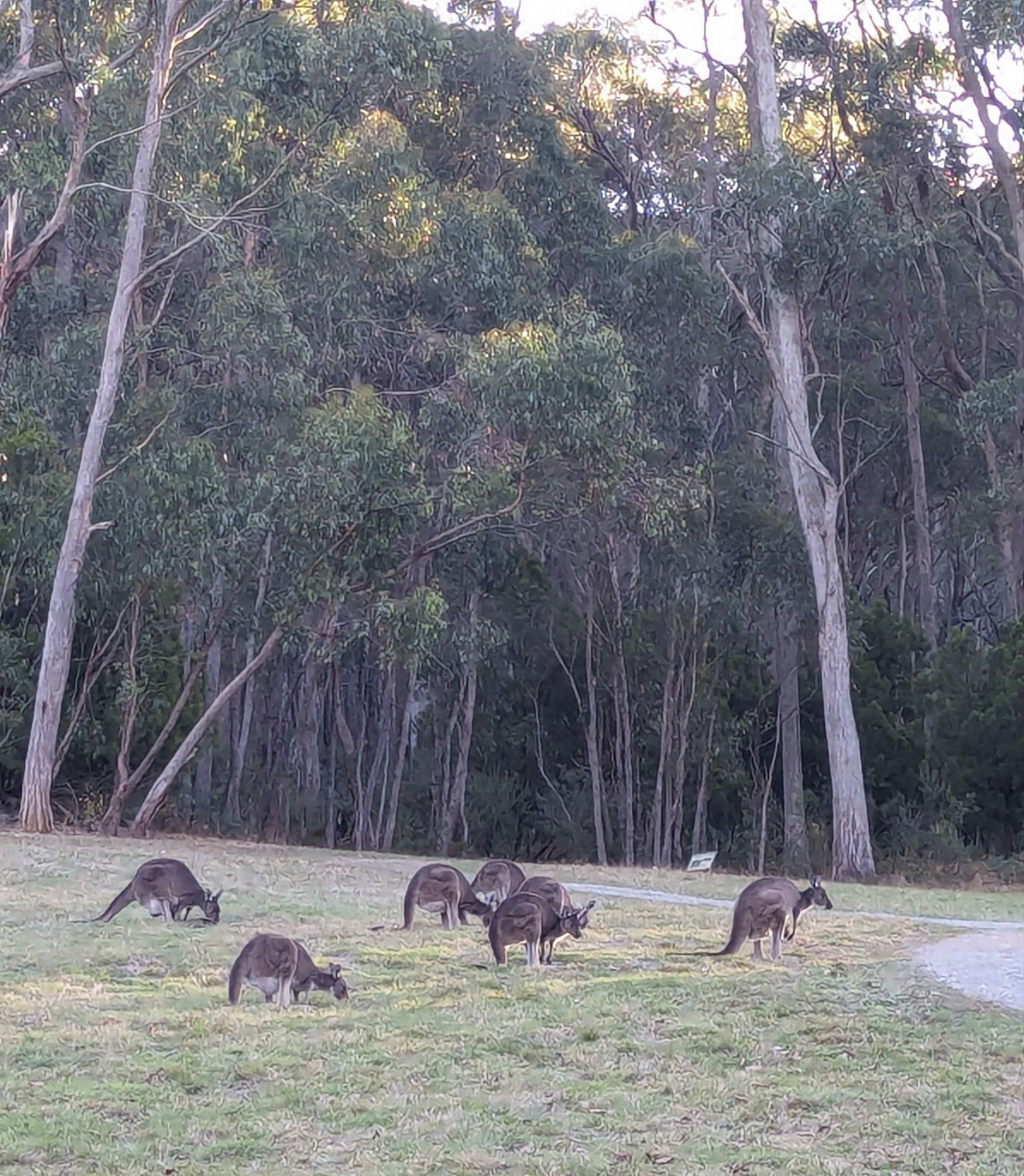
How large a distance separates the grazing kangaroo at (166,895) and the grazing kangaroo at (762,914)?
345cm

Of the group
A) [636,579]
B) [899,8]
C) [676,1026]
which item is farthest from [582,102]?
[676,1026]

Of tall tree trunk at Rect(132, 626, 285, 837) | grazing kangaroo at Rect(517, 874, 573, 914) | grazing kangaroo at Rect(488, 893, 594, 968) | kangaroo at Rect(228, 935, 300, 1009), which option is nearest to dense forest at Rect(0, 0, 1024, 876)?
tall tree trunk at Rect(132, 626, 285, 837)

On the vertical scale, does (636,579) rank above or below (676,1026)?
above

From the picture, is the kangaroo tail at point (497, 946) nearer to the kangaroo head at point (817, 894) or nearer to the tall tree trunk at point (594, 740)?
the kangaroo head at point (817, 894)

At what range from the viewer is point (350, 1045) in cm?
773

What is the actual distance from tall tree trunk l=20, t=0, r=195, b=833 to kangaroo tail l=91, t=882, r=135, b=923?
967 cm

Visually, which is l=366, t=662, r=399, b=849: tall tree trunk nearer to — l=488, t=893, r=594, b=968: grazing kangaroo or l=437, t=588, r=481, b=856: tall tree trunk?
l=437, t=588, r=481, b=856: tall tree trunk

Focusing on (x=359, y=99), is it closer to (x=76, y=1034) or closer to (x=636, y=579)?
(x=636, y=579)

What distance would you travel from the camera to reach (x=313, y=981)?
8781 mm

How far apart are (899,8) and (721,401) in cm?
751

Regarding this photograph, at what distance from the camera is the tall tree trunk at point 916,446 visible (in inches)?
1161

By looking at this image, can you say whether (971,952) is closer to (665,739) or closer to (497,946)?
(497,946)

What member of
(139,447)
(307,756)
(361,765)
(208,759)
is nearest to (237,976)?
(139,447)

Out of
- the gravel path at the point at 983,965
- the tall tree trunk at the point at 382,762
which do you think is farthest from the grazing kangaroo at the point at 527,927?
the tall tree trunk at the point at 382,762
